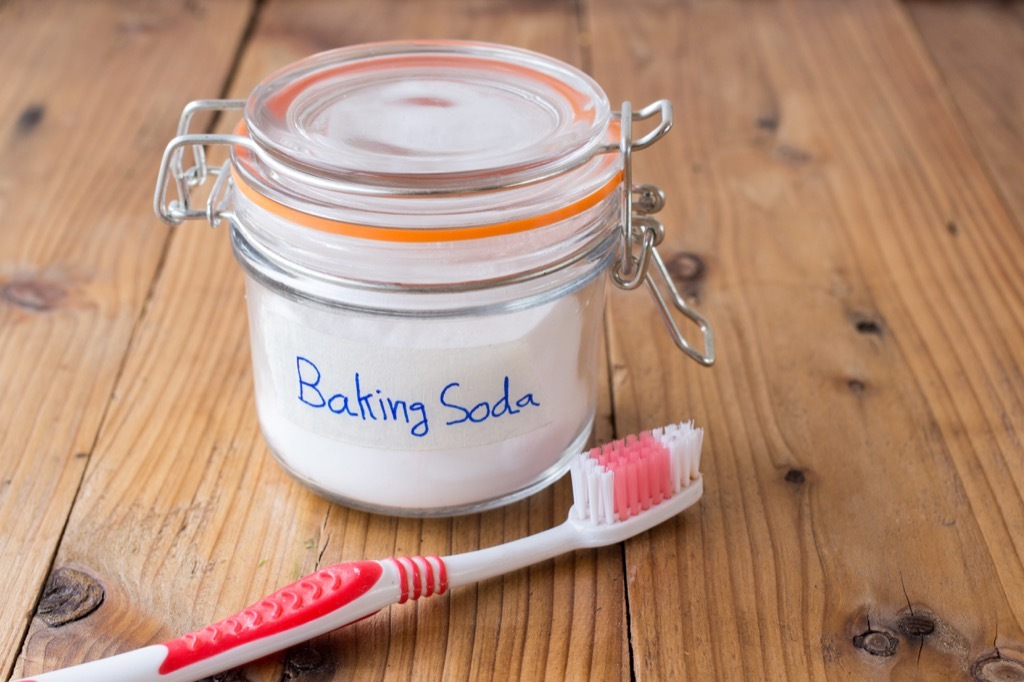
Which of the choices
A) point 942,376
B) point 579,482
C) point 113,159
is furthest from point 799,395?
point 113,159

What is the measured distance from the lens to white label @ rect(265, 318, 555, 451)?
0.55 m

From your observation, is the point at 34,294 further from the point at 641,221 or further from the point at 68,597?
the point at 641,221

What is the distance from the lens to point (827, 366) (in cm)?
75

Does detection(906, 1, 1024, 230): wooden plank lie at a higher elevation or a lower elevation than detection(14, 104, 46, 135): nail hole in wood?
lower

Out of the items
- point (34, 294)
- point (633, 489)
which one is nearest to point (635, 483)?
point (633, 489)

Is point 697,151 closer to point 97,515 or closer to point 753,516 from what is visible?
point 753,516

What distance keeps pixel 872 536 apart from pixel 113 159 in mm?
687

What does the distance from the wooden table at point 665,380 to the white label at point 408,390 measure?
7 centimetres

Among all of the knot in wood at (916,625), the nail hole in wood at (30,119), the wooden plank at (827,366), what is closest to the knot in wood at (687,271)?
the wooden plank at (827,366)

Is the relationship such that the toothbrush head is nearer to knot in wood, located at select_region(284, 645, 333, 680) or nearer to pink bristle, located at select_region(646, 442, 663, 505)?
pink bristle, located at select_region(646, 442, 663, 505)

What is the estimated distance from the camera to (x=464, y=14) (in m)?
1.25

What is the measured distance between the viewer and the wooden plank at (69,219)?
64cm

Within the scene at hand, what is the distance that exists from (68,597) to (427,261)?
236mm

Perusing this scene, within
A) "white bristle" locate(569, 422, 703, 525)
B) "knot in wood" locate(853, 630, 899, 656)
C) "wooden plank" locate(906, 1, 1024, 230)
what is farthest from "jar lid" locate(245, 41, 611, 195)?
"wooden plank" locate(906, 1, 1024, 230)
